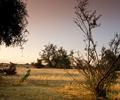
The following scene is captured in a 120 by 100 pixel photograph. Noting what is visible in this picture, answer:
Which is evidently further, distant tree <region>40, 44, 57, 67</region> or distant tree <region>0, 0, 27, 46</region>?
distant tree <region>40, 44, 57, 67</region>

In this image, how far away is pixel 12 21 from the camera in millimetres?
22172

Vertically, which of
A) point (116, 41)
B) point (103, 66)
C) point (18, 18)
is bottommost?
point (103, 66)

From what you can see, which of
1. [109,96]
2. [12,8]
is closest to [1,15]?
[12,8]

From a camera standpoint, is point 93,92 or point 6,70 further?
point 6,70

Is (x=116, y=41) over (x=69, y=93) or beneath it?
over

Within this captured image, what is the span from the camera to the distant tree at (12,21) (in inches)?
844

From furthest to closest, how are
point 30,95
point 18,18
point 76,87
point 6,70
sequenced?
point 6,70, point 76,87, point 18,18, point 30,95

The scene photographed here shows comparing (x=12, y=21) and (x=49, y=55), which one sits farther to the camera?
(x=49, y=55)

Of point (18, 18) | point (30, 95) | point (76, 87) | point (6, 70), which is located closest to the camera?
point (30, 95)

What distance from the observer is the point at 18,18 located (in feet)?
75.0

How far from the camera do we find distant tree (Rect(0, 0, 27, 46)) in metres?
21.4

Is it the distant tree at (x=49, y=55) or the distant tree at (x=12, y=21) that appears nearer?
the distant tree at (x=12, y=21)

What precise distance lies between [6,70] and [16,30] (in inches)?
847

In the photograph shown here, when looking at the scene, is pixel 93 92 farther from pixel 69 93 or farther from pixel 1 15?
pixel 1 15
